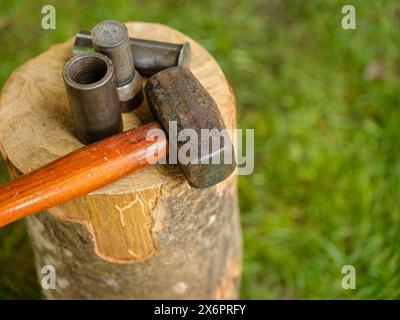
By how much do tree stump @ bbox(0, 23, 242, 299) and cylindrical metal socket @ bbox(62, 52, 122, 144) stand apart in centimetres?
13

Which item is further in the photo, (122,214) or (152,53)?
(152,53)

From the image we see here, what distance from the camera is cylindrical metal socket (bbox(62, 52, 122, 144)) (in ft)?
6.30

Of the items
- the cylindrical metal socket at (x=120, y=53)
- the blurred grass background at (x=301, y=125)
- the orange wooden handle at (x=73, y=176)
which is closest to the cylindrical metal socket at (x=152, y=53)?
the cylindrical metal socket at (x=120, y=53)

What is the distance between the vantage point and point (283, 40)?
4.16 meters

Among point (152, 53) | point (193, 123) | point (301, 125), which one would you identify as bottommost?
point (193, 123)

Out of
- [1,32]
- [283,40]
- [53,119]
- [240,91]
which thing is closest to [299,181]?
[240,91]

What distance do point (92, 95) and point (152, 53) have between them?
0.43 m

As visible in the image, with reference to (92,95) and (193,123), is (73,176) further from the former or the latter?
(193,123)

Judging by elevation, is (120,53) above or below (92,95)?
above

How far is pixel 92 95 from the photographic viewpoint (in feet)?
6.32

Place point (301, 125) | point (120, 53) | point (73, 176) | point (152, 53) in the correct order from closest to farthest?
point (73, 176), point (120, 53), point (152, 53), point (301, 125)

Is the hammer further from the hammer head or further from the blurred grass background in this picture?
the blurred grass background

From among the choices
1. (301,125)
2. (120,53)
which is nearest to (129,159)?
(120,53)

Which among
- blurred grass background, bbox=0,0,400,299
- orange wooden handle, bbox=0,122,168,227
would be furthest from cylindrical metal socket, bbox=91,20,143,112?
blurred grass background, bbox=0,0,400,299
